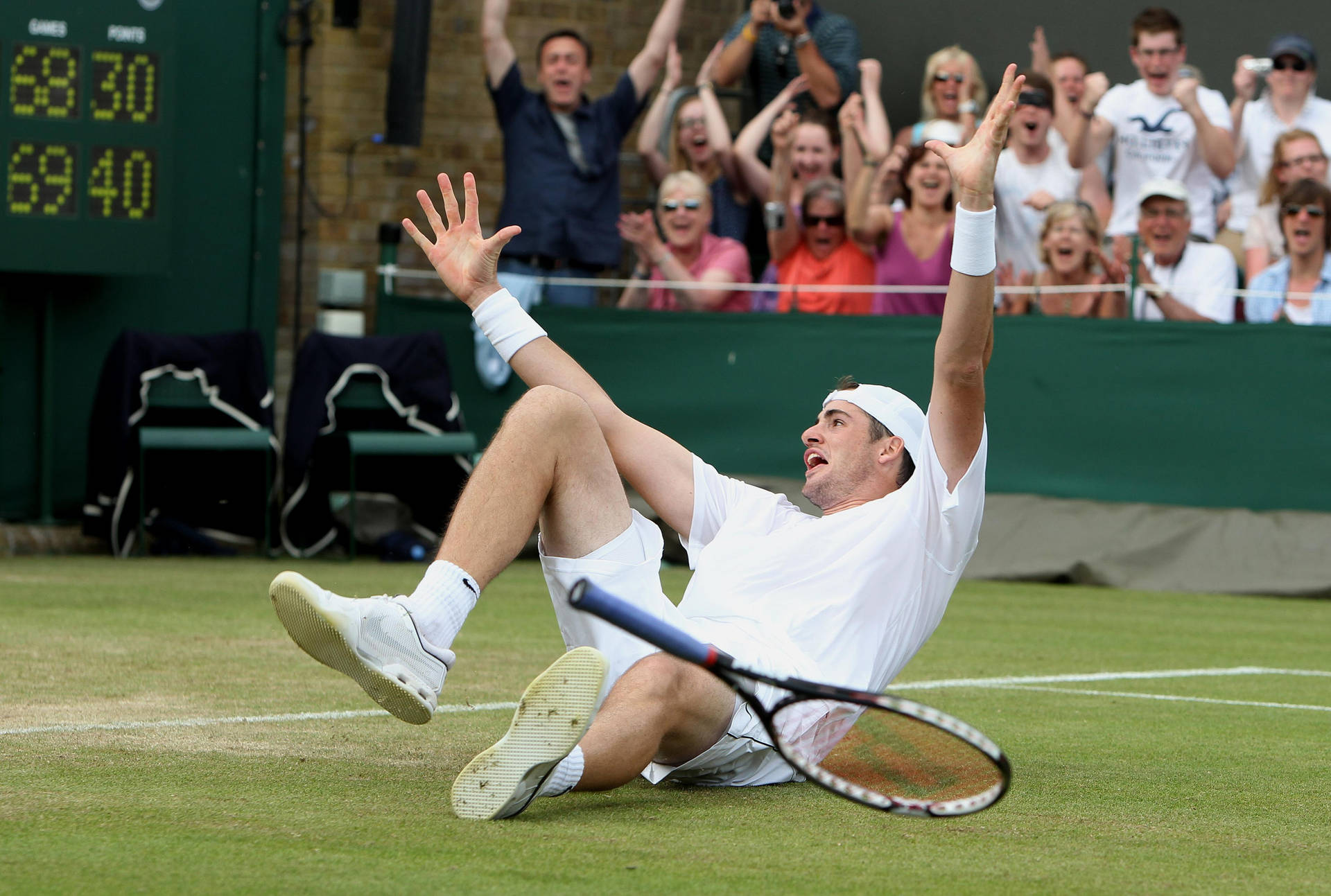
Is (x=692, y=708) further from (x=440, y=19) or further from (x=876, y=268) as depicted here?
(x=440, y=19)

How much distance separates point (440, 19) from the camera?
13719 millimetres

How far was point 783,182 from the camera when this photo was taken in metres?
11.9

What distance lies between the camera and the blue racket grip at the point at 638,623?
306 centimetres

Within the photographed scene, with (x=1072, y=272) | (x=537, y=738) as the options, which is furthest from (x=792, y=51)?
(x=537, y=738)

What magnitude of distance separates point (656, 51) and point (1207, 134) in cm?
339

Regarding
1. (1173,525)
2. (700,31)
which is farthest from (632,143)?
(1173,525)

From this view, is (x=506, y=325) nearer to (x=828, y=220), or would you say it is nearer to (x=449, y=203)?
(x=449, y=203)

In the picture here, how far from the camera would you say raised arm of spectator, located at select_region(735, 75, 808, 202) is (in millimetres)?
12172

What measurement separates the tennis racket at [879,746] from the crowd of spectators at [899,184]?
6.84m

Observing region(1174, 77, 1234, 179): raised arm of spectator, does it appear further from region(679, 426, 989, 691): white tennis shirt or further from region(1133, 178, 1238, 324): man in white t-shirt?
region(679, 426, 989, 691): white tennis shirt

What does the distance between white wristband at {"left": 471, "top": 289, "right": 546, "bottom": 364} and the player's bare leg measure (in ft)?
1.56

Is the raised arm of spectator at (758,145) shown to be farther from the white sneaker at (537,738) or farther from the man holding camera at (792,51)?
the white sneaker at (537,738)

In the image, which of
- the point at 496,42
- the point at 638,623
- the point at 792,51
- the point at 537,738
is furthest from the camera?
the point at 792,51

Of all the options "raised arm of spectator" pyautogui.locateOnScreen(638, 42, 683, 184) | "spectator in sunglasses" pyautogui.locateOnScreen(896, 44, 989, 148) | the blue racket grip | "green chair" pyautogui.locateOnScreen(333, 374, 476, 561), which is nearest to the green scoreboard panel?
"green chair" pyautogui.locateOnScreen(333, 374, 476, 561)
